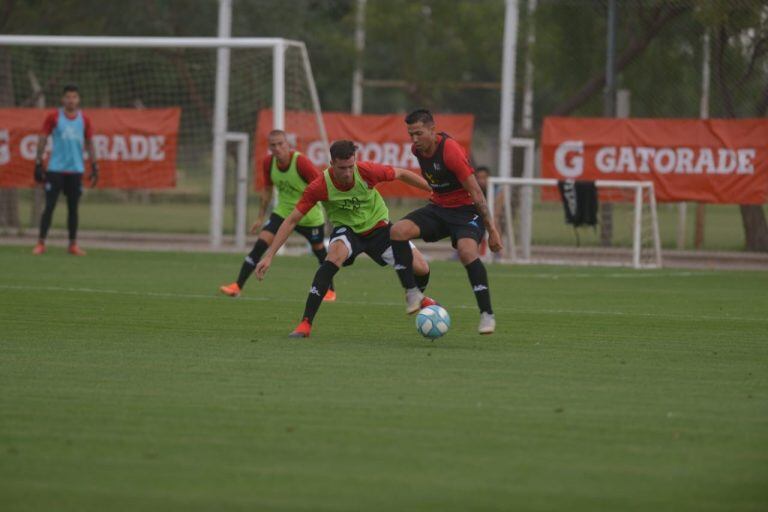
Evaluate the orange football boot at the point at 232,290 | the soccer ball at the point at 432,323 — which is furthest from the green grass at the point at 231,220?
the soccer ball at the point at 432,323

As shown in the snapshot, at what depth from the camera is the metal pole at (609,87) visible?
892 inches

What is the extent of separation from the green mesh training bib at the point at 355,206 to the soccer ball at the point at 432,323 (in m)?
1.49

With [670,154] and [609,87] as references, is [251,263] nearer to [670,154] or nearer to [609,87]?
[670,154]

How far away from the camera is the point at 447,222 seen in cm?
1128

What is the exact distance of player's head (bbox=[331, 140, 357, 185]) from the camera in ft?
36.2

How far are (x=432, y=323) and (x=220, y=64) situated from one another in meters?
14.2

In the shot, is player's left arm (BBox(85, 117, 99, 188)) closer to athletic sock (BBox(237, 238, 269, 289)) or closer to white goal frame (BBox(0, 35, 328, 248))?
white goal frame (BBox(0, 35, 328, 248))

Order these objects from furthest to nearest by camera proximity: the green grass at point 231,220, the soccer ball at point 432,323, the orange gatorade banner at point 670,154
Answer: the green grass at point 231,220 → the orange gatorade banner at point 670,154 → the soccer ball at point 432,323

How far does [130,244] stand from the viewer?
24.9 m

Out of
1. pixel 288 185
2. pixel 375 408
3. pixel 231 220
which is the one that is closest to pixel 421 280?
pixel 288 185

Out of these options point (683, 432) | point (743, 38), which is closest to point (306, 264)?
point (743, 38)

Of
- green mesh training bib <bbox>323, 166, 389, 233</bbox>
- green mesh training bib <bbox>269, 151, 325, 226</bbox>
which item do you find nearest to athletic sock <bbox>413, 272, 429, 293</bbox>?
green mesh training bib <bbox>323, 166, 389, 233</bbox>

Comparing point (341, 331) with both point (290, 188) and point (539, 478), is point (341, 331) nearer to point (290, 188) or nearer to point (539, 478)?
point (290, 188)

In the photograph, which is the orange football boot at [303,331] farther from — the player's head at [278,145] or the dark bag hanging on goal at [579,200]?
the dark bag hanging on goal at [579,200]
